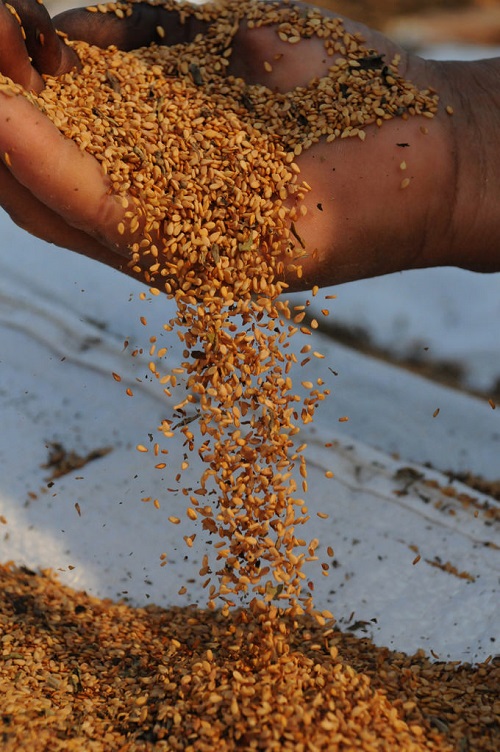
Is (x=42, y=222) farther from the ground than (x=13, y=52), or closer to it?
closer to it


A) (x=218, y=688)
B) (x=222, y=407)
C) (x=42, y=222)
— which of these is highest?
(x=42, y=222)

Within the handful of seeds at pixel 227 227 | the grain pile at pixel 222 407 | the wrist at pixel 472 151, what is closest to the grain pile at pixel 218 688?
the grain pile at pixel 222 407

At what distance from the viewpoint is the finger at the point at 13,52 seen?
175cm

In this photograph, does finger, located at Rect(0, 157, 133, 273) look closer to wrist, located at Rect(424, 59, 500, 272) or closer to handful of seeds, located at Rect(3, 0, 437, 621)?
handful of seeds, located at Rect(3, 0, 437, 621)

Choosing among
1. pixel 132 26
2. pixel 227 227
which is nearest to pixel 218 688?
pixel 227 227

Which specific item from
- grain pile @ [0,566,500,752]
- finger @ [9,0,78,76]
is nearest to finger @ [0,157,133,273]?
finger @ [9,0,78,76]

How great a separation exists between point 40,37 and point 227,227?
0.61m

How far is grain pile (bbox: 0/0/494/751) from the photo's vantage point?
5.45 feet

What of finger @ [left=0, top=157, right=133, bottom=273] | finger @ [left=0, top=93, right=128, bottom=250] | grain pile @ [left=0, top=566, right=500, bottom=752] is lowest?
grain pile @ [left=0, top=566, right=500, bottom=752]

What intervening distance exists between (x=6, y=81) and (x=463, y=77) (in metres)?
1.24

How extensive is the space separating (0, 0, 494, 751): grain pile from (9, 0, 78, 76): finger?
2.1 inches

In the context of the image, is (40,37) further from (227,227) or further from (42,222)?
(227,227)

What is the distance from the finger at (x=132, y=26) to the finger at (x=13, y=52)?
341 mm

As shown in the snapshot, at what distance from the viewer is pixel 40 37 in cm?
191
